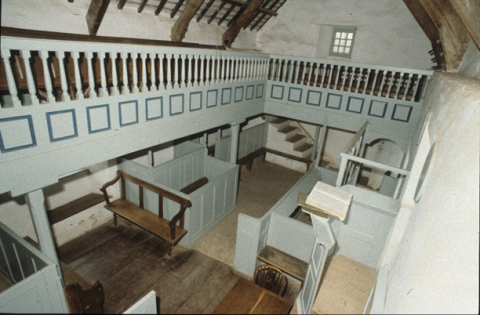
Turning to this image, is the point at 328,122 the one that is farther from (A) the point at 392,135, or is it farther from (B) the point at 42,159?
(B) the point at 42,159

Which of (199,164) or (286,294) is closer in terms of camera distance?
(286,294)

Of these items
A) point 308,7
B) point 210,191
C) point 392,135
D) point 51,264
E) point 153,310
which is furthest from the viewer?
point 308,7

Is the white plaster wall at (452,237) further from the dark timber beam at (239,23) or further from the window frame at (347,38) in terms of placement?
the window frame at (347,38)

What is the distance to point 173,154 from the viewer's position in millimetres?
8953

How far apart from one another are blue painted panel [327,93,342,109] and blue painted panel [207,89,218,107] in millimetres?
3265

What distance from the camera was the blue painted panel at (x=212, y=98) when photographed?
6.27 meters

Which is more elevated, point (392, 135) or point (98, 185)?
point (392, 135)

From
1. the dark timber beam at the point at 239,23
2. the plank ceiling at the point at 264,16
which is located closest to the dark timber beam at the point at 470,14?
the plank ceiling at the point at 264,16

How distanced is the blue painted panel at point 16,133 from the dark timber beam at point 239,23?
751cm

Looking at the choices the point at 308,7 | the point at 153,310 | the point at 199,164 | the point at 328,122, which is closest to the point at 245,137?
the point at 199,164

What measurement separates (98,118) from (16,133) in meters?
1.03

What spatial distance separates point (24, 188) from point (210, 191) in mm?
3478

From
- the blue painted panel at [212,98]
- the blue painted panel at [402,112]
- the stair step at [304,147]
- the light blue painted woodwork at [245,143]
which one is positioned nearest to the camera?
the blue painted panel at [212,98]

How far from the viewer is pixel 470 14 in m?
2.72
